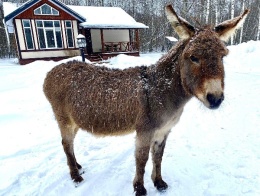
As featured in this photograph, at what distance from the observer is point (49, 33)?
17.4 metres

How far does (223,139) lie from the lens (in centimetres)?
387

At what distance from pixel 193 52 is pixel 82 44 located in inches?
282

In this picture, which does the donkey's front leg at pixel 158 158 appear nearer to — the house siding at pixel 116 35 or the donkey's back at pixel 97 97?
the donkey's back at pixel 97 97

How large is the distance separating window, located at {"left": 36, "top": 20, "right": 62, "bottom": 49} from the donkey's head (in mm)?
17384

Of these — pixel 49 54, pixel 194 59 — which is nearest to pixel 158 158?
pixel 194 59

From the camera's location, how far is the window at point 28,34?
16188 mm

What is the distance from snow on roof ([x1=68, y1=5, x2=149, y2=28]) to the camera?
60.9ft

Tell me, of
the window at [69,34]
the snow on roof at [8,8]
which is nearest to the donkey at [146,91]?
the snow on roof at [8,8]

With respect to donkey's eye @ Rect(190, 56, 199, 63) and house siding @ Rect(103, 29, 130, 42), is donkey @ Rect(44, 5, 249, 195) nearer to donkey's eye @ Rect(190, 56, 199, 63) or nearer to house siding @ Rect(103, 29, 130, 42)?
donkey's eye @ Rect(190, 56, 199, 63)

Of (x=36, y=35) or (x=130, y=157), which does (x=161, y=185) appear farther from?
(x=36, y=35)

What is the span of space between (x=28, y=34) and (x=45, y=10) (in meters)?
2.37

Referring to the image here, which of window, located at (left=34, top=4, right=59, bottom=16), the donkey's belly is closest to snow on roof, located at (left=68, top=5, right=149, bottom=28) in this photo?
window, located at (left=34, top=4, right=59, bottom=16)

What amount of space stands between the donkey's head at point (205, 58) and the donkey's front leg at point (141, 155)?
77 cm

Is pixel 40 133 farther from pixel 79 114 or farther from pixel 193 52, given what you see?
pixel 193 52
